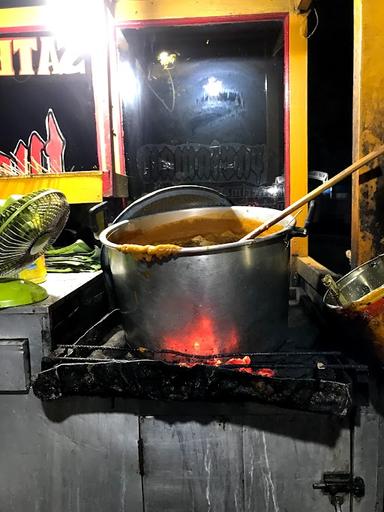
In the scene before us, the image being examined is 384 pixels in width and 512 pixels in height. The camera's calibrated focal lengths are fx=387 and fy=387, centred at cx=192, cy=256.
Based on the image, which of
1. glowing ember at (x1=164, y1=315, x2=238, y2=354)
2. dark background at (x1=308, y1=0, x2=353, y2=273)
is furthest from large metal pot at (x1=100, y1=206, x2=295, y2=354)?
dark background at (x1=308, y1=0, x2=353, y2=273)

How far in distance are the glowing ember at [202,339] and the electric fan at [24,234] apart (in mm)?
827

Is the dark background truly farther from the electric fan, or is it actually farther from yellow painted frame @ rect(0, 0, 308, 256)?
the electric fan

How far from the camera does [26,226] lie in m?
2.01

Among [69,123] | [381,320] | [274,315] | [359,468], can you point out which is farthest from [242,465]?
[69,123]

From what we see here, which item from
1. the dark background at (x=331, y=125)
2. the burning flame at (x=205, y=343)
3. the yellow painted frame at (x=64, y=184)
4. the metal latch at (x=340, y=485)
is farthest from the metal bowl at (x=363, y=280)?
the dark background at (x=331, y=125)

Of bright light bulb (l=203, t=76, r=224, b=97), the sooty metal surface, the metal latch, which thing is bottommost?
the metal latch

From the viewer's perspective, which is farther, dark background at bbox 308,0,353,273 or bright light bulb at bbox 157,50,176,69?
dark background at bbox 308,0,353,273

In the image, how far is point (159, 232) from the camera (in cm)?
268

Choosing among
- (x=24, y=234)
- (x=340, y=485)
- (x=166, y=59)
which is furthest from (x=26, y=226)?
(x=166, y=59)

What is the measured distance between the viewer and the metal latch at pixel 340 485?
1.99 meters

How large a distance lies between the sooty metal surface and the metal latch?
464 mm

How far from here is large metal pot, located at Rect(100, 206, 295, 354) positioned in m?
1.93

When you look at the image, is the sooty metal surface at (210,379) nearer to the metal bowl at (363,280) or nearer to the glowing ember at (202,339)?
the glowing ember at (202,339)

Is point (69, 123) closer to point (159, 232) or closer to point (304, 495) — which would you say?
point (159, 232)
